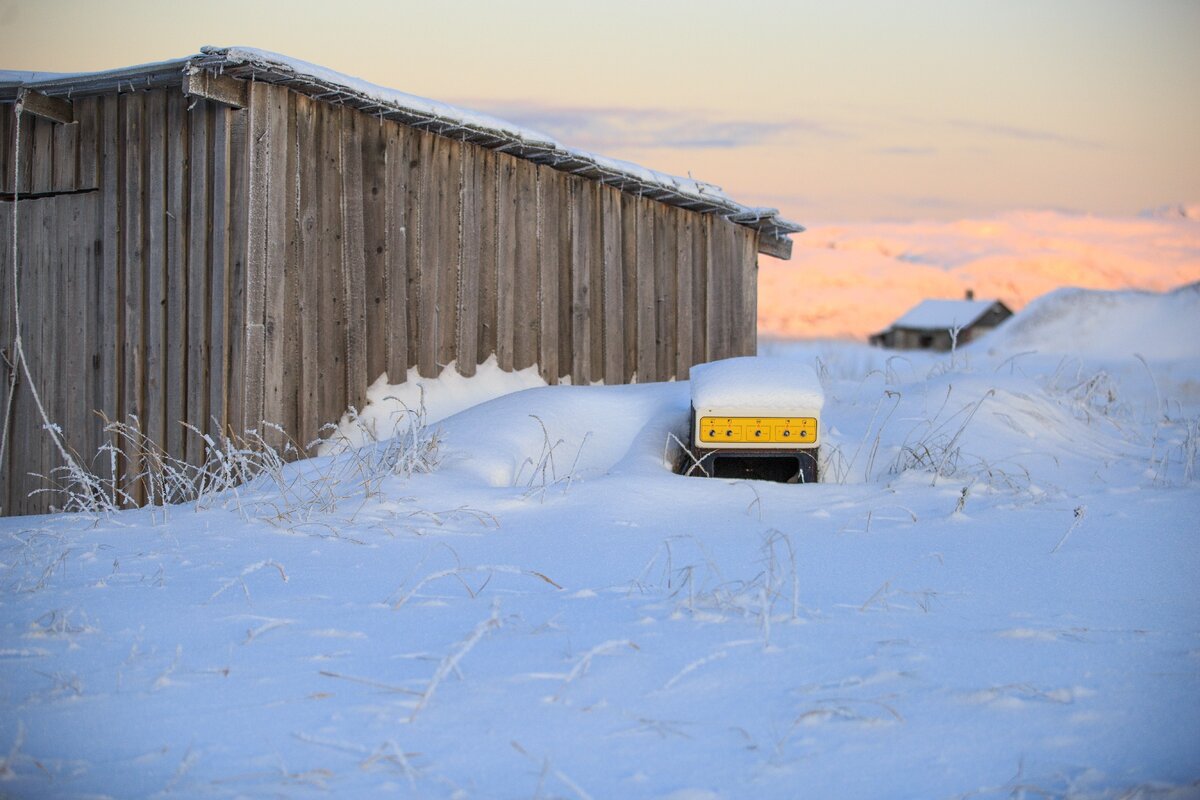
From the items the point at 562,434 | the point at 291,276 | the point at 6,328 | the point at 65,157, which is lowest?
the point at 562,434

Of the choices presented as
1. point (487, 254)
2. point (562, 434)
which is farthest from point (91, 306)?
point (562, 434)

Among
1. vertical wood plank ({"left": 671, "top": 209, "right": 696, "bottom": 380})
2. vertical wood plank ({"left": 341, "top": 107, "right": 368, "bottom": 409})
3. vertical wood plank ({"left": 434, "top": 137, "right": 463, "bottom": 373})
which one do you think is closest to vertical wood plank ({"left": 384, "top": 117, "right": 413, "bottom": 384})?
vertical wood plank ({"left": 341, "top": 107, "right": 368, "bottom": 409})

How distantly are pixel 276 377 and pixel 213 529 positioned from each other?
2.49 meters

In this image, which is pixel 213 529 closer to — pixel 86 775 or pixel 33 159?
pixel 86 775

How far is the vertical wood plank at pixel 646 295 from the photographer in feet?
36.9

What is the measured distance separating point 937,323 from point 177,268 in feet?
124

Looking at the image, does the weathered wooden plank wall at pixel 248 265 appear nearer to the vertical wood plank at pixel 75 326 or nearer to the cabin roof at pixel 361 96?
the vertical wood plank at pixel 75 326

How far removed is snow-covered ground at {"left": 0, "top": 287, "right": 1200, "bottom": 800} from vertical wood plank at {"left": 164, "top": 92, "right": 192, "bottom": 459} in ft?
5.71

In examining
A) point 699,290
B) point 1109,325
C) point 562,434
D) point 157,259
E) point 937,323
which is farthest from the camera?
point 937,323

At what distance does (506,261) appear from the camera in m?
9.54

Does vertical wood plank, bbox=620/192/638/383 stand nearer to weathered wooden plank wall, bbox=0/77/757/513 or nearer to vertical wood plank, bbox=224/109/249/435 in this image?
weathered wooden plank wall, bbox=0/77/757/513

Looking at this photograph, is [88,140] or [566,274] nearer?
[88,140]

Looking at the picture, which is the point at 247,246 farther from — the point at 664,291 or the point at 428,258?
the point at 664,291

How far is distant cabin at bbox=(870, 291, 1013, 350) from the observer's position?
41.7 metres
